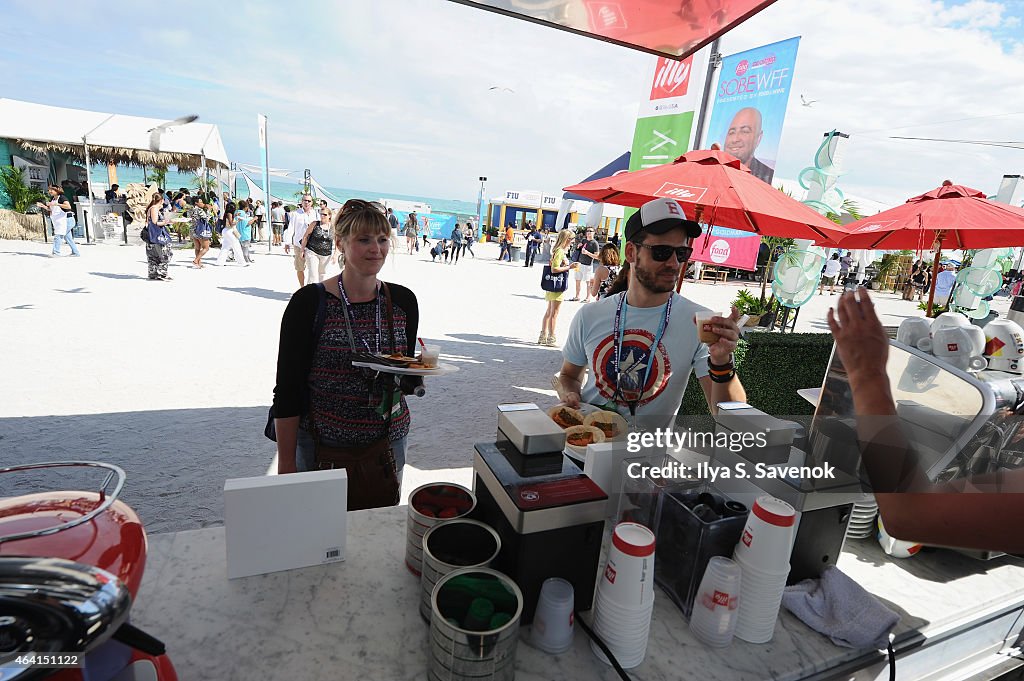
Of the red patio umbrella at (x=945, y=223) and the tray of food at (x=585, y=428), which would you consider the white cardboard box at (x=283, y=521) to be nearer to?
the tray of food at (x=585, y=428)

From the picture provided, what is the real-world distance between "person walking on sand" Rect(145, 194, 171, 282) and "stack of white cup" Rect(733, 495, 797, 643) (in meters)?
12.8

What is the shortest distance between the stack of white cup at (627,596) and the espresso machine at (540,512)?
7cm

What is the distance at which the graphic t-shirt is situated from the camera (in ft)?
7.61

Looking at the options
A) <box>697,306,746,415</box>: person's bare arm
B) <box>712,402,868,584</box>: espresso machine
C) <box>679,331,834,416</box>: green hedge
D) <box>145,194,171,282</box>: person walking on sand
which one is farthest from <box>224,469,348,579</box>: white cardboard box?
<box>145,194,171,282</box>: person walking on sand

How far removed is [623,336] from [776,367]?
3.80 meters

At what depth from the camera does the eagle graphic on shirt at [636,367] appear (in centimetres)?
232

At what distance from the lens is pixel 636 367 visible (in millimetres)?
2355

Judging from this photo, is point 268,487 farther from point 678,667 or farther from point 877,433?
point 877,433

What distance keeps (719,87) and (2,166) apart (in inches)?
830

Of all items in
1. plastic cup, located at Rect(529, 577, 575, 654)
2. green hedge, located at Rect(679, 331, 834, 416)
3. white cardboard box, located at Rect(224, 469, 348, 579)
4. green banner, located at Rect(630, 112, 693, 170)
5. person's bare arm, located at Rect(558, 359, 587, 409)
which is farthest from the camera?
green banner, located at Rect(630, 112, 693, 170)

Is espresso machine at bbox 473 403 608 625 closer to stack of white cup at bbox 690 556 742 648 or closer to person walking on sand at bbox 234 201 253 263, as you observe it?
stack of white cup at bbox 690 556 742 648

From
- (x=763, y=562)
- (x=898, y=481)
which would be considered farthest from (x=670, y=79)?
(x=763, y=562)

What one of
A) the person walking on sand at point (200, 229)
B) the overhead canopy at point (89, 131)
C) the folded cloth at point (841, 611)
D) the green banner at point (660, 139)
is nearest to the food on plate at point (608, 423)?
the folded cloth at point (841, 611)

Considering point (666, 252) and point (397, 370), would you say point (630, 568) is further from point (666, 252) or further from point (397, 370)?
point (666, 252)
